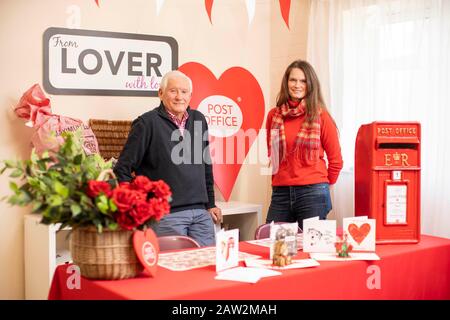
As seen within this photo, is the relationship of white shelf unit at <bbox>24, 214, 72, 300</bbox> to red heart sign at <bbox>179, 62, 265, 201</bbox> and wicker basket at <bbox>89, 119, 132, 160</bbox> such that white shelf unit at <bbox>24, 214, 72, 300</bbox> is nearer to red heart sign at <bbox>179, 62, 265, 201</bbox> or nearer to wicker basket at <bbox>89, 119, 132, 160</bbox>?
wicker basket at <bbox>89, 119, 132, 160</bbox>

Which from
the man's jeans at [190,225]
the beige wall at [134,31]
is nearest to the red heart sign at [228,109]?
the beige wall at [134,31]

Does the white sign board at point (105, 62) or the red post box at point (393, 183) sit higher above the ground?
the white sign board at point (105, 62)

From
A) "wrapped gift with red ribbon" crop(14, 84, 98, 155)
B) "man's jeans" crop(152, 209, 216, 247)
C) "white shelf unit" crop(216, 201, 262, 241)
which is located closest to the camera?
"man's jeans" crop(152, 209, 216, 247)

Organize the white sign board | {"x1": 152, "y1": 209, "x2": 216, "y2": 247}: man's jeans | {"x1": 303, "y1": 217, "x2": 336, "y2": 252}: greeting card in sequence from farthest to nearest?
the white sign board < {"x1": 152, "y1": 209, "x2": 216, "y2": 247}: man's jeans < {"x1": 303, "y1": 217, "x2": 336, "y2": 252}: greeting card

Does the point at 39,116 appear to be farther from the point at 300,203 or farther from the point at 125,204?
the point at 125,204

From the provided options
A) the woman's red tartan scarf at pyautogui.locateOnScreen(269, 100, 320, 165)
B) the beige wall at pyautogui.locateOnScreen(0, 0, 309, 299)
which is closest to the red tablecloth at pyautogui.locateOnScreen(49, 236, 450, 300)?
the woman's red tartan scarf at pyautogui.locateOnScreen(269, 100, 320, 165)

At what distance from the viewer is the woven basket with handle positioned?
6.64ft

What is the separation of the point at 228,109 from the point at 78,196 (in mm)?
2875

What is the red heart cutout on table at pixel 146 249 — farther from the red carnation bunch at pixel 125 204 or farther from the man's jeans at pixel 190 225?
the man's jeans at pixel 190 225

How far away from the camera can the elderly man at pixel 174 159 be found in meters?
3.27

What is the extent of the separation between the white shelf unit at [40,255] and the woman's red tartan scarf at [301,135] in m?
1.40

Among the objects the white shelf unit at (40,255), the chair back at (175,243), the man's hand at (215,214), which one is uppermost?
the man's hand at (215,214)

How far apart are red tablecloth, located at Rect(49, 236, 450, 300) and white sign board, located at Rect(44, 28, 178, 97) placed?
1.88 m
